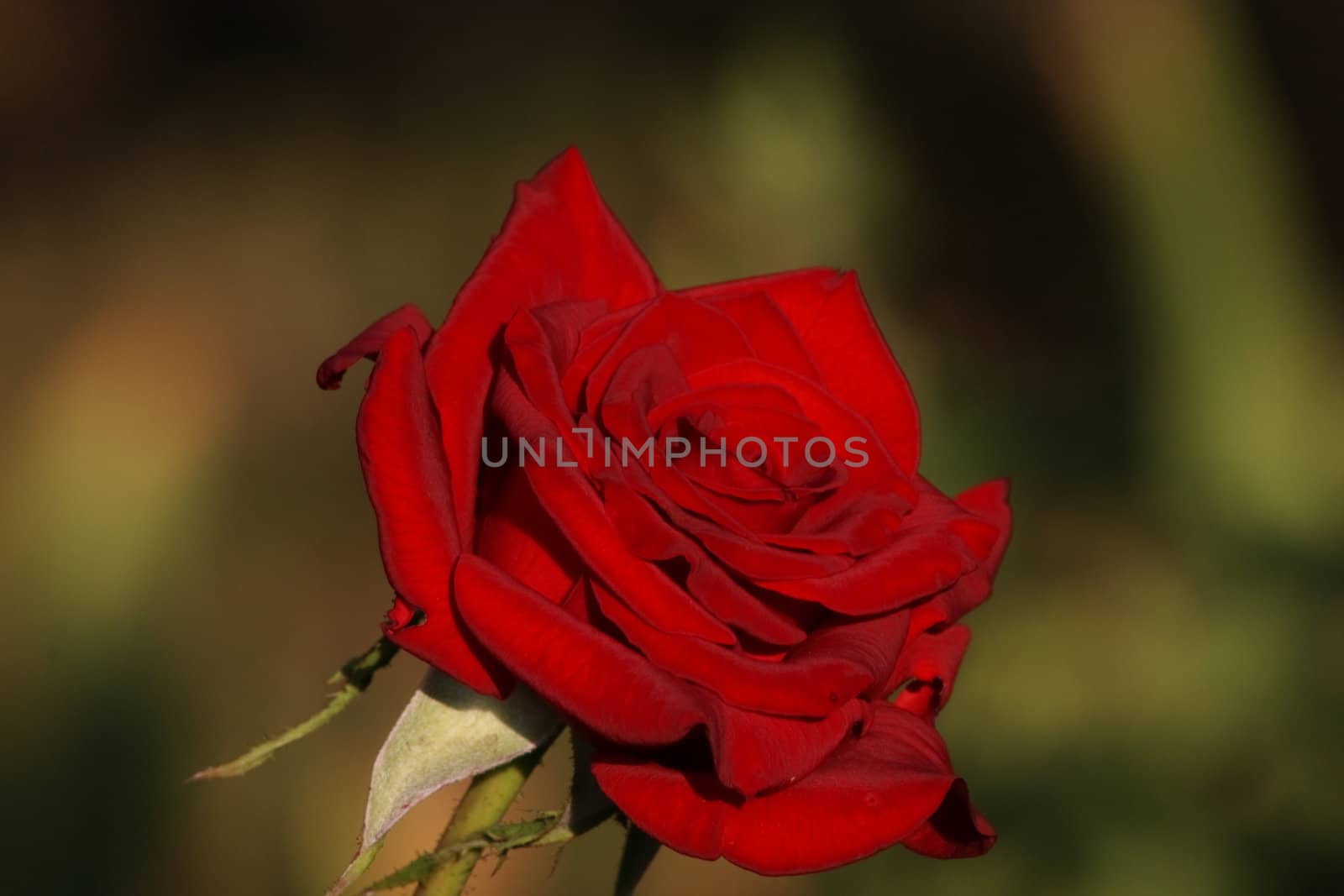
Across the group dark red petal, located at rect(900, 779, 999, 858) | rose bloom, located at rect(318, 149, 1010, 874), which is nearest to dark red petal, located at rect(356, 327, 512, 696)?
rose bloom, located at rect(318, 149, 1010, 874)

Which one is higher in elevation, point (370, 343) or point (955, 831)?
point (370, 343)

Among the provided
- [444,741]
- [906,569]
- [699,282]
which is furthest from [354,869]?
[699,282]

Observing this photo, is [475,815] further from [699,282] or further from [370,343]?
[699,282]

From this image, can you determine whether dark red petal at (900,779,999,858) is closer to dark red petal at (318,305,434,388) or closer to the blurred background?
dark red petal at (318,305,434,388)

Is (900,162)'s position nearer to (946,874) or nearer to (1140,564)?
(1140,564)

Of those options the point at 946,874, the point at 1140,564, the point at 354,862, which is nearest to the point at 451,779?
the point at 354,862

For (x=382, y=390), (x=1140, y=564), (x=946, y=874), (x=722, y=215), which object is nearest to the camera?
(x=382, y=390)
